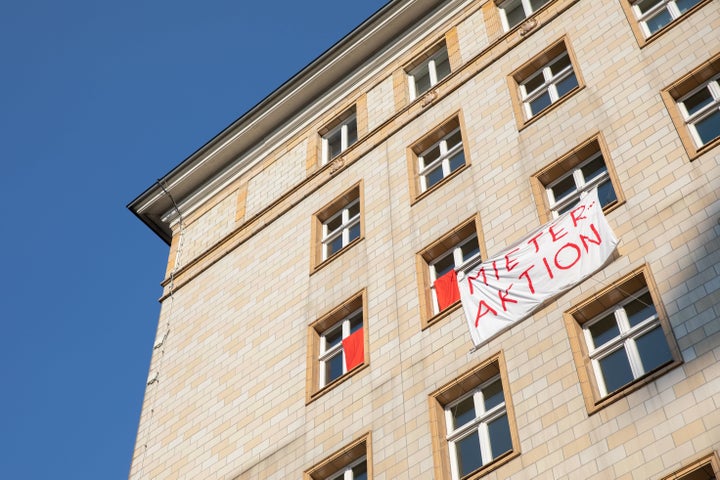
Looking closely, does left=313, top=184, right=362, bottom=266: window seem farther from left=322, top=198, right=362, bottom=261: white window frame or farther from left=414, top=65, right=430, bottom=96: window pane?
left=414, top=65, right=430, bottom=96: window pane

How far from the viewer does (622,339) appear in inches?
763

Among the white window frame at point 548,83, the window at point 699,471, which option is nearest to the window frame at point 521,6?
the white window frame at point 548,83

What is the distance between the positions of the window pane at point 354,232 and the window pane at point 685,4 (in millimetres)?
9391

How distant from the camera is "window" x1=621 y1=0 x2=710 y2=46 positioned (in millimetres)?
24667

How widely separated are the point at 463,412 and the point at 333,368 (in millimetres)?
4680

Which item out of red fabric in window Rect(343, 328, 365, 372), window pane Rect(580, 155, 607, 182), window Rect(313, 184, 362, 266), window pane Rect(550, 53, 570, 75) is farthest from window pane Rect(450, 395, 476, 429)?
window pane Rect(550, 53, 570, 75)

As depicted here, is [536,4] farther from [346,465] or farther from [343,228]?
[346,465]

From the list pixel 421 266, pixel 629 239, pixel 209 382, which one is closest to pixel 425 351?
pixel 421 266

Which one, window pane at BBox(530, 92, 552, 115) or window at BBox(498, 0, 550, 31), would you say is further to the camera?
window at BBox(498, 0, 550, 31)

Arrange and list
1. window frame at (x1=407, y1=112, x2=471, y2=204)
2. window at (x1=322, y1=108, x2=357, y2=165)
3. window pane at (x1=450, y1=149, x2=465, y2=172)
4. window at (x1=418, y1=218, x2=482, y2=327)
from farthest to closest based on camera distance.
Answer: window at (x1=322, y1=108, x2=357, y2=165), window pane at (x1=450, y1=149, x2=465, y2=172), window frame at (x1=407, y1=112, x2=471, y2=204), window at (x1=418, y1=218, x2=482, y2=327)

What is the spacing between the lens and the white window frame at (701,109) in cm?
2173

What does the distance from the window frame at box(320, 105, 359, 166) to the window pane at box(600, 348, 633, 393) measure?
14460mm

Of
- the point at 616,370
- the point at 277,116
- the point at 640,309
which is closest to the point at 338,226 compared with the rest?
the point at 277,116

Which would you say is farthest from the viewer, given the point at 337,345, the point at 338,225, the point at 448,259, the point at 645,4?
the point at 338,225
